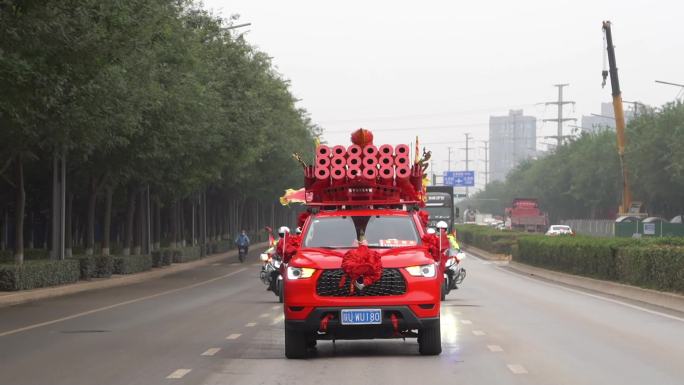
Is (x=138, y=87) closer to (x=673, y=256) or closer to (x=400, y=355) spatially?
(x=673, y=256)

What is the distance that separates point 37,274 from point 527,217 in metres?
83.1

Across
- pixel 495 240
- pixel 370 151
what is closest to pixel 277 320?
pixel 370 151

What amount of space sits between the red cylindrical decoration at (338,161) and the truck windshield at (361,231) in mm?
755

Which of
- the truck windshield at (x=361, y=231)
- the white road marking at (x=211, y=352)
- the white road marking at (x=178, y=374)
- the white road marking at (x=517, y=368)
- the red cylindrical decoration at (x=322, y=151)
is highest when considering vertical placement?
the red cylindrical decoration at (x=322, y=151)

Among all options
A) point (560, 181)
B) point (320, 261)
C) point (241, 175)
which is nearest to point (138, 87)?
point (320, 261)

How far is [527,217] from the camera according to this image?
116688mm

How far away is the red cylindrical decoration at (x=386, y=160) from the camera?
17.7 meters

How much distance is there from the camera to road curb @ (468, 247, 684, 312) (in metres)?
28.1

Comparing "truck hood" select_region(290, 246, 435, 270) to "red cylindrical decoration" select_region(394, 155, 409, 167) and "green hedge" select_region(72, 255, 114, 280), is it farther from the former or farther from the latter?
"green hedge" select_region(72, 255, 114, 280)

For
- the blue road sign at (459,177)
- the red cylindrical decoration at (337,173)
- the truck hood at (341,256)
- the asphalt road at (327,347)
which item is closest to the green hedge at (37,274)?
the asphalt road at (327,347)

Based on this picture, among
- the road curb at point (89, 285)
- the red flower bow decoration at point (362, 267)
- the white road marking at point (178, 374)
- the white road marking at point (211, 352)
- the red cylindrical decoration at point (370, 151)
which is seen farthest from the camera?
the road curb at point (89, 285)

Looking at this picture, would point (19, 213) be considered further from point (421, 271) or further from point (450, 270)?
point (421, 271)

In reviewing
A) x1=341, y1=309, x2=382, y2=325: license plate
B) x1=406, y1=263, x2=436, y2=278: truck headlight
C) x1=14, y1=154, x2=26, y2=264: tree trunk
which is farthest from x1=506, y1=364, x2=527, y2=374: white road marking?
x1=14, y1=154, x2=26, y2=264: tree trunk

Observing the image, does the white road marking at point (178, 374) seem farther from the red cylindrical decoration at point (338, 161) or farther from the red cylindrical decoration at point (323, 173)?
the red cylindrical decoration at point (338, 161)
